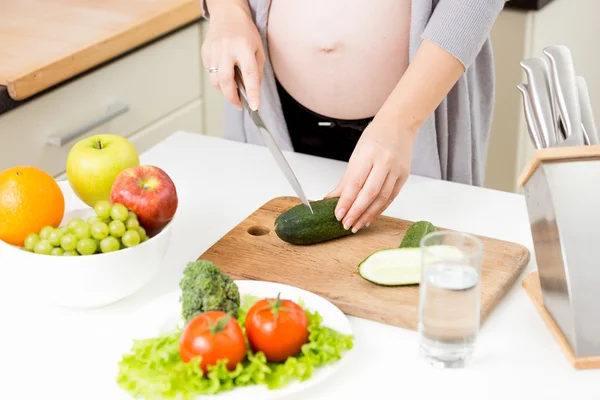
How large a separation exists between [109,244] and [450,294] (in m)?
0.42

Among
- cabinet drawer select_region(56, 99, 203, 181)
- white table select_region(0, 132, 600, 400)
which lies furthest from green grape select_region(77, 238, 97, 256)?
cabinet drawer select_region(56, 99, 203, 181)

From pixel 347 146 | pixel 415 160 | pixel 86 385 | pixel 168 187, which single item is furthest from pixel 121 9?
pixel 86 385

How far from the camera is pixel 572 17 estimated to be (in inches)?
97.7

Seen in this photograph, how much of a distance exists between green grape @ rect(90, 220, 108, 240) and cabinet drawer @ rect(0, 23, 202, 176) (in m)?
0.86

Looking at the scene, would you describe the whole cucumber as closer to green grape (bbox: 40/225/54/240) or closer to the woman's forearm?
the woman's forearm

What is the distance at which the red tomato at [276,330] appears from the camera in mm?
953

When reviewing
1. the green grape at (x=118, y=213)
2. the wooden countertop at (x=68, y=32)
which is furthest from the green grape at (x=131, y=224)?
the wooden countertop at (x=68, y=32)

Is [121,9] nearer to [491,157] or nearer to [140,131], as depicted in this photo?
[140,131]

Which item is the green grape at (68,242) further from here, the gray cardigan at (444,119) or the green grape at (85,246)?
the gray cardigan at (444,119)

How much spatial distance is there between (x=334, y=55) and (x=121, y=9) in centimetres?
90

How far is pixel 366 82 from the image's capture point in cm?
158

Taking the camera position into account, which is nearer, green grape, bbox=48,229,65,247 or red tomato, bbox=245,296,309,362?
red tomato, bbox=245,296,309,362

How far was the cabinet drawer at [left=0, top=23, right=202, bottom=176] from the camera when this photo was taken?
1.89 meters

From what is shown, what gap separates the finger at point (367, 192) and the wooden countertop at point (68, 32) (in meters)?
0.88
